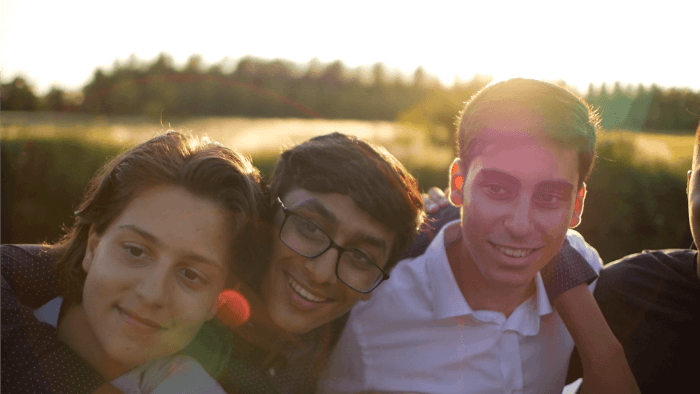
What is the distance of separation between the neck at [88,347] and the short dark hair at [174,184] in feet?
0.39

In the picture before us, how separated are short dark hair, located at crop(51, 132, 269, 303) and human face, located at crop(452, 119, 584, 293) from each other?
1022 millimetres

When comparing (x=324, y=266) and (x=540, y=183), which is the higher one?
(x=540, y=183)

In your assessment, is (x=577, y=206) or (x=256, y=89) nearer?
(x=577, y=206)

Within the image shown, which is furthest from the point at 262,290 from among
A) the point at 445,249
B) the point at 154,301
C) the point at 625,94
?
the point at 625,94

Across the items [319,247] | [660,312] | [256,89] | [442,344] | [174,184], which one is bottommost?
[256,89]

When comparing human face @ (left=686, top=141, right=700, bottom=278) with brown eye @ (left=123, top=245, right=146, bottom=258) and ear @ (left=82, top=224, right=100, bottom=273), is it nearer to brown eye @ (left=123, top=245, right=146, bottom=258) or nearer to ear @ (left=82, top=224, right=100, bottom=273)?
brown eye @ (left=123, top=245, right=146, bottom=258)

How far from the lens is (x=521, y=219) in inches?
84.0

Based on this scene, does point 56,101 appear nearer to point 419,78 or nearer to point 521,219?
point 521,219

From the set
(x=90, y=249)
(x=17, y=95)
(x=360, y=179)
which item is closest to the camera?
(x=90, y=249)

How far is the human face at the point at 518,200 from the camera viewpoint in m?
2.15

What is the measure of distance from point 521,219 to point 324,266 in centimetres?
89

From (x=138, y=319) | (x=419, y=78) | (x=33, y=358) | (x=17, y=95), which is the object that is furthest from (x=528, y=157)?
(x=419, y=78)

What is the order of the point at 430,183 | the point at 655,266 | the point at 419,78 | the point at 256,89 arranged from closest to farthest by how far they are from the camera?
the point at 655,266
the point at 430,183
the point at 419,78
the point at 256,89

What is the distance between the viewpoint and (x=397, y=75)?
62.5 feet
